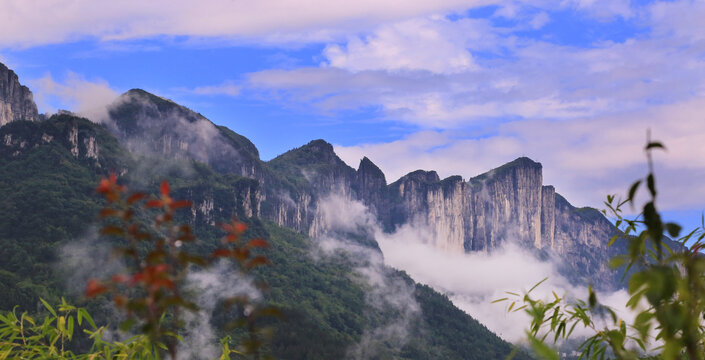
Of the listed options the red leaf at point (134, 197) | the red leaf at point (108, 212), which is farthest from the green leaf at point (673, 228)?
the red leaf at point (108, 212)

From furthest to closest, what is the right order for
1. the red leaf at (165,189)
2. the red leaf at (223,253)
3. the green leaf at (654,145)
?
the red leaf at (223,253) < the red leaf at (165,189) < the green leaf at (654,145)

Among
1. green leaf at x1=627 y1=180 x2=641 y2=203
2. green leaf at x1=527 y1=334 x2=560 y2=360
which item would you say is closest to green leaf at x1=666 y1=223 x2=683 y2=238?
green leaf at x1=627 y1=180 x2=641 y2=203

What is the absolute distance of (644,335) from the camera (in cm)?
318

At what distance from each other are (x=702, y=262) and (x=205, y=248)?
196 m

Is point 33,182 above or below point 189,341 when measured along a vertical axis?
above

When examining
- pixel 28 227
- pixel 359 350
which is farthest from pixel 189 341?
pixel 28 227

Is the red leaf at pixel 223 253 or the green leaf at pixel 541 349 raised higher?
the red leaf at pixel 223 253

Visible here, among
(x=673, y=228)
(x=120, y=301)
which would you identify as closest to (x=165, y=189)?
(x=120, y=301)

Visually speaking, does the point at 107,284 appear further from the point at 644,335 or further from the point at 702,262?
the point at 644,335

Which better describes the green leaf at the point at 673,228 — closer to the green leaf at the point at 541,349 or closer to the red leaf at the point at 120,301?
the green leaf at the point at 541,349

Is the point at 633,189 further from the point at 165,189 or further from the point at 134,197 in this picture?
the point at 134,197

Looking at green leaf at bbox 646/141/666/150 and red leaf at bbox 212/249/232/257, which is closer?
green leaf at bbox 646/141/666/150

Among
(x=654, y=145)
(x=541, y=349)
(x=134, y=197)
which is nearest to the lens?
(x=654, y=145)

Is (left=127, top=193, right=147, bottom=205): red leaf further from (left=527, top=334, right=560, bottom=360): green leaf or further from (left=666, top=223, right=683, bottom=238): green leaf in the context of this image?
(left=666, top=223, right=683, bottom=238): green leaf
